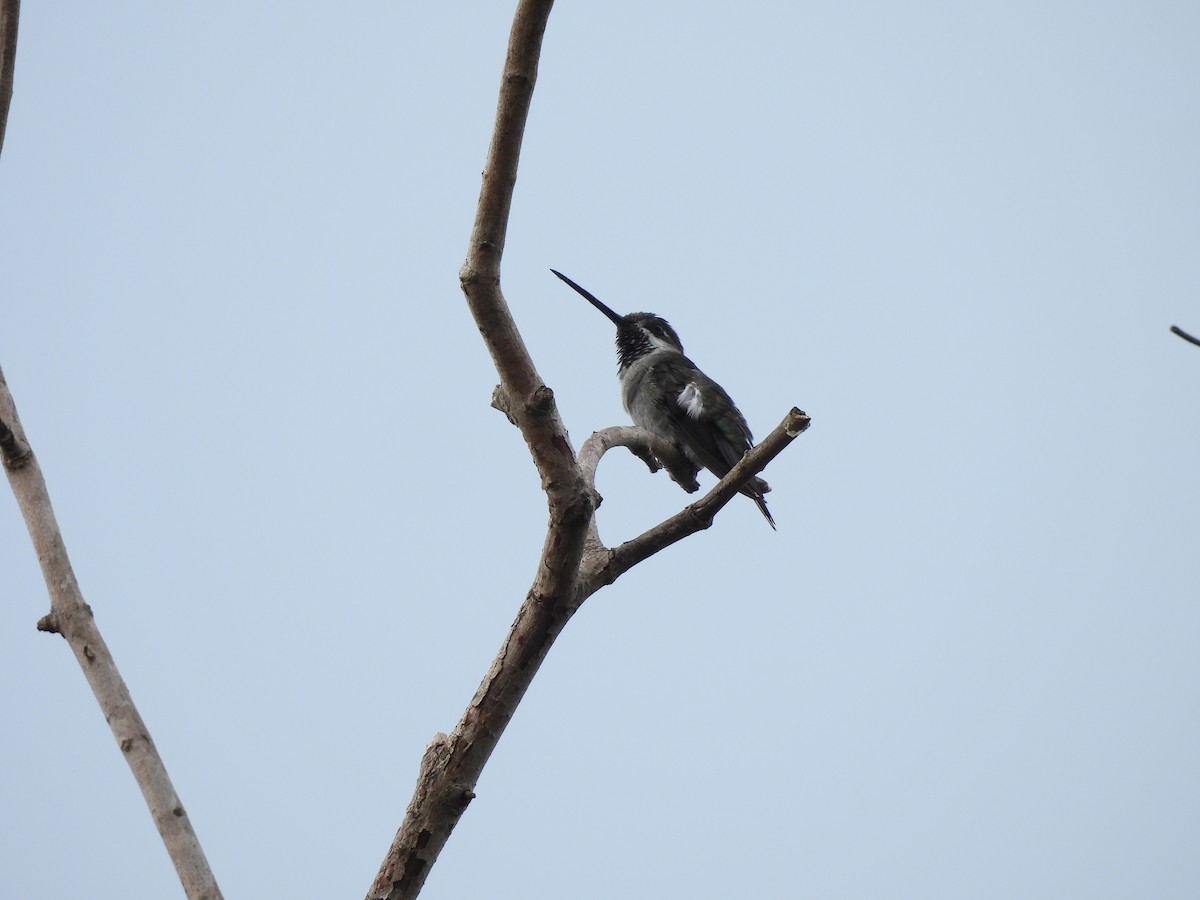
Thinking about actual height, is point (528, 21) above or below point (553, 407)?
above

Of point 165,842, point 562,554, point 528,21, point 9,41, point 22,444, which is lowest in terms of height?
point 165,842

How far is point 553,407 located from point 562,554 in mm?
462

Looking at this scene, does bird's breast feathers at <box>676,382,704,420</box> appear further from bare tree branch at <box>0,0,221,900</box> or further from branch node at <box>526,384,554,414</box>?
bare tree branch at <box>0,0,221,900</box>

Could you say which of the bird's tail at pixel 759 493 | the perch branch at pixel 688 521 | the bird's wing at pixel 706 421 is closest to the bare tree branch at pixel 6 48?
the perch branch at pixel 688 521

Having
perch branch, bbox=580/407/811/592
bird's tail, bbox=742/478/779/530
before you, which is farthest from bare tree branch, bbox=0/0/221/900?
bird's tail, bbox=742/478/779/530

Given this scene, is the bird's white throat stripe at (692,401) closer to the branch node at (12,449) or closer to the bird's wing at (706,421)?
the bird's wing at (706,421)

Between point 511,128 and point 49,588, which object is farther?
point 49,588

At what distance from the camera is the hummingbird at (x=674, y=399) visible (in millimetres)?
7246

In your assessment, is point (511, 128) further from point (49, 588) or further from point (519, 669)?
point (49, 588)

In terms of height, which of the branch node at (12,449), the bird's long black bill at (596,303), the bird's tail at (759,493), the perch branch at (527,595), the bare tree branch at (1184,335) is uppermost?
the bird's long black bill at (596,303)

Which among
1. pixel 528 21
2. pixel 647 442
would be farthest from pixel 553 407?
pixel 647 442

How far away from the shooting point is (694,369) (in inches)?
320

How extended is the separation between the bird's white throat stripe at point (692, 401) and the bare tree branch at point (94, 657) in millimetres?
4774

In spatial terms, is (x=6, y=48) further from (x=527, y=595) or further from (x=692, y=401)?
(x=692, y=401)
